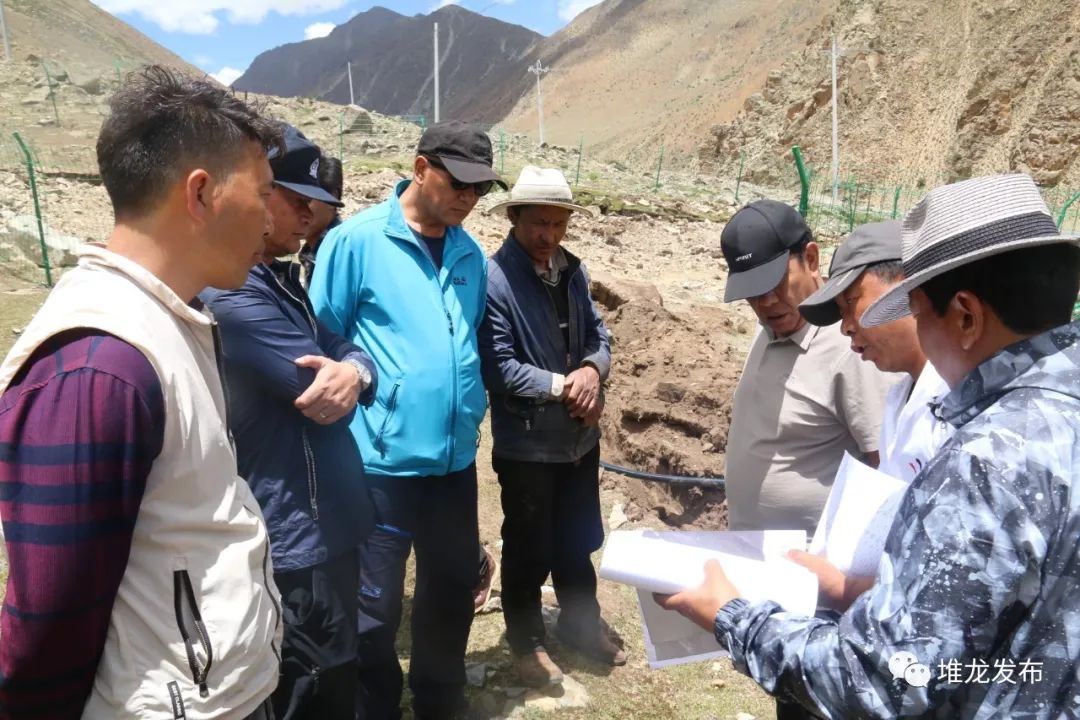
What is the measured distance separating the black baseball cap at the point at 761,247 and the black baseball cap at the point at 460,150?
83 cm

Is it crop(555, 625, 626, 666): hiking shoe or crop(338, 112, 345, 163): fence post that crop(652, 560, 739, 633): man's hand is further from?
crop(338, 112, 345, 163): fence post

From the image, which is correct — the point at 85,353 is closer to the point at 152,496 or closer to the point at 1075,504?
the point at 152,496

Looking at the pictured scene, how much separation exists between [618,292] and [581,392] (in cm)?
449

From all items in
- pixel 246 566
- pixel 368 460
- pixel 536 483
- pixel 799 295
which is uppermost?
pixel 799 295

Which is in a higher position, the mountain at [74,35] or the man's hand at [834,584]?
the mountain at [74,35]

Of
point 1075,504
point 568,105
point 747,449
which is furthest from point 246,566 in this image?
point 568,105

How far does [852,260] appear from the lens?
2.00m

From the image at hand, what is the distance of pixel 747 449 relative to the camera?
252 centimetres

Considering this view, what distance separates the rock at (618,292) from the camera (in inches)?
286

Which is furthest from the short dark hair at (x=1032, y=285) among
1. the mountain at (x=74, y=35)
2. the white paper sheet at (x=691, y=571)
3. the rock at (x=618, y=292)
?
the mountain at (x=74, y=35)

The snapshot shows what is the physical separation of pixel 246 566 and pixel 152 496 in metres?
0.23

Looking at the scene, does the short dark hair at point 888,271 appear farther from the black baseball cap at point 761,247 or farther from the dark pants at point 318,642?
the dark pants at point 318,642

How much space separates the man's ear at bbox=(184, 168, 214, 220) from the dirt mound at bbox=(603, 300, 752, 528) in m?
3.74

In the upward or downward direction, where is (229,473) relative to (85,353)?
downward
